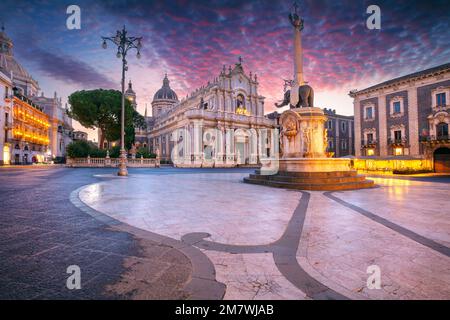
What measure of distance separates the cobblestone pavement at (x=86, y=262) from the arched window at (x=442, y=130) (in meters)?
34.2

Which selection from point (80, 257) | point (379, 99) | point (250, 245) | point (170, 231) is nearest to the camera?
point (80, 257)

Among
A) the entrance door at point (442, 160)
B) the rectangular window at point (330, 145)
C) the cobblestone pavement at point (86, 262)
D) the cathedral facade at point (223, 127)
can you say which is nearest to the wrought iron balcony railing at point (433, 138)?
the entrance door at point (442, 160)

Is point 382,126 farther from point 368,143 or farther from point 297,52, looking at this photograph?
point 297,52

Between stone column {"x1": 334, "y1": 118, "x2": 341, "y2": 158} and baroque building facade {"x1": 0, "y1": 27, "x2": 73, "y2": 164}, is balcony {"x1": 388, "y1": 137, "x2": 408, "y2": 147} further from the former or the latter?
baroque building facade {"x1": 0, "y1": 27, "x2": 73, "y2": 164}

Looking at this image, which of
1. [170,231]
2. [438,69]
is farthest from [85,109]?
[438,69]

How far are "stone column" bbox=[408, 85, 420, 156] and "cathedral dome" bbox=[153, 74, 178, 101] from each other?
72.1 meters

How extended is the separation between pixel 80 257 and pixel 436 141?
114ft

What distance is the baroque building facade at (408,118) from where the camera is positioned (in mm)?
25547

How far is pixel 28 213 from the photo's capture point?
5.01 m

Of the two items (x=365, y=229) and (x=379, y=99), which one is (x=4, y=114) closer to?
(x=365, y=229)

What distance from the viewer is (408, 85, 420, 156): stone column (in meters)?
27.3

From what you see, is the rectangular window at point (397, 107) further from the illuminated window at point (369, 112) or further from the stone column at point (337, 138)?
the stone column at point (337, 138)

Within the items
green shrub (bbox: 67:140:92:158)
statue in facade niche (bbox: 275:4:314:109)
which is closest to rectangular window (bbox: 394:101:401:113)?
statue in facade niche (bbox: 275:4:314:109)

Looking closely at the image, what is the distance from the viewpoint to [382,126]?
30406 mm
